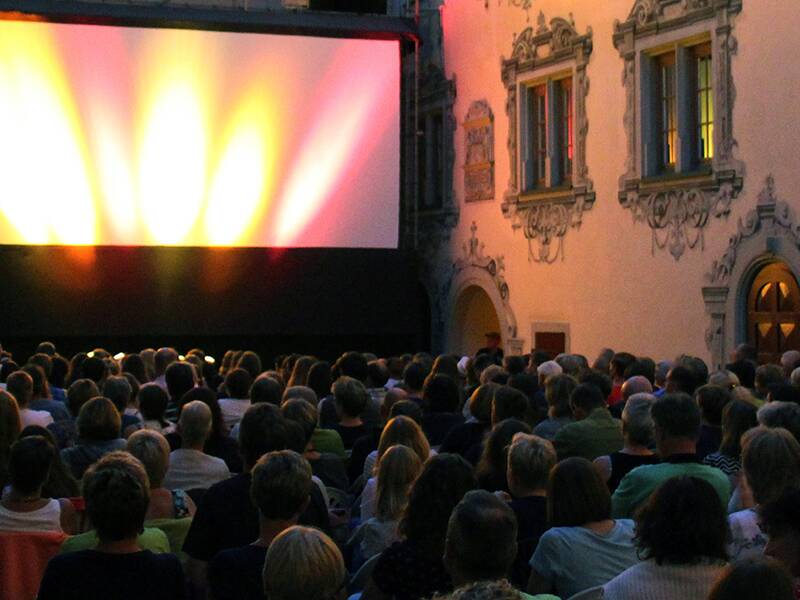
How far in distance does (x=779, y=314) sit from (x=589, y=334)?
14.0 ft

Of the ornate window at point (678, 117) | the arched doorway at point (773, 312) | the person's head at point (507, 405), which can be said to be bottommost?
the person's head at point (507, 405)

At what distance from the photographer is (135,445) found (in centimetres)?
654

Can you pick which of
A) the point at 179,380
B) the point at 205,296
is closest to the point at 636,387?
the point at 179,380

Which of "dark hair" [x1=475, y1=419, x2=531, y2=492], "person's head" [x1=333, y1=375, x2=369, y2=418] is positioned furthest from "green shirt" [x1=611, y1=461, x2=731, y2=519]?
"person's head" [x1=333, y1=375, x2=369, y2=418]

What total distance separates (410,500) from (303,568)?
1081mm

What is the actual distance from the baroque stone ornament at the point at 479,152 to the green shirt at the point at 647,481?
17.7m

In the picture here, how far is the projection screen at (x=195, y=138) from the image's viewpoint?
23.3 meters

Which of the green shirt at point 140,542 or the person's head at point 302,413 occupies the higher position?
the person's head at point 302,413

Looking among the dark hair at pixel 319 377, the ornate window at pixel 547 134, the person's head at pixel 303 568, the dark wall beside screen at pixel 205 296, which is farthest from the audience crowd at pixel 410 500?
the dark wall beside screen at pixel 205 296

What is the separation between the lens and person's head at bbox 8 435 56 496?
244 inches

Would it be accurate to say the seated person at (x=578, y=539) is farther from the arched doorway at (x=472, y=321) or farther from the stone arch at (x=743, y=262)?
the arched doorway at (x=472, y=321)

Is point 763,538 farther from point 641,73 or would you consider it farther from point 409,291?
point 409,291

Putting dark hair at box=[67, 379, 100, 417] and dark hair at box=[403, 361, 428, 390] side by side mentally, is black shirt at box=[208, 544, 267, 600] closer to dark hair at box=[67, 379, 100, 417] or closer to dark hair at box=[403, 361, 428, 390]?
dark hair at box=[67, 379, 100, 417]

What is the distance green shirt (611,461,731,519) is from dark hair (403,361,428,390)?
4625 mm
